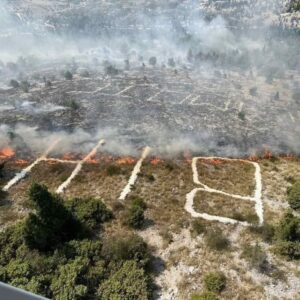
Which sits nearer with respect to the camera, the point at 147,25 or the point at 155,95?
the point at 155,95

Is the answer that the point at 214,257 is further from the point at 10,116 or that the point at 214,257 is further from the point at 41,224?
the point at 10,116

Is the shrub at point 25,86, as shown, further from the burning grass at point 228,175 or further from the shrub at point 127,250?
the shrub at point 127,250

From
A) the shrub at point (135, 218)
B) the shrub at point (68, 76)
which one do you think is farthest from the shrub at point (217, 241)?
the shrub at point (68, 76)

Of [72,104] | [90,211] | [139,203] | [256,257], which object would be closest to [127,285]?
[90,211]

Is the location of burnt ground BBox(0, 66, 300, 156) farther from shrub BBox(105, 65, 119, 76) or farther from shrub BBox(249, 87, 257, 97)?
shrub BBox(105, 65, 119, 76)

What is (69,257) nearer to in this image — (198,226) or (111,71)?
(198,226)

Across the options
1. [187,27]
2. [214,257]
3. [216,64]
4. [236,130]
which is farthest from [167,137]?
[187,27]
